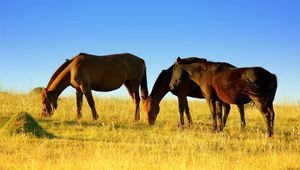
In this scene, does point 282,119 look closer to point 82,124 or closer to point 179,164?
point 82,124

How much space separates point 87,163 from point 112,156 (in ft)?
2.47

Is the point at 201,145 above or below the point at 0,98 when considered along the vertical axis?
below

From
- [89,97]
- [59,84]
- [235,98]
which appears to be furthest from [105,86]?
[235,98]

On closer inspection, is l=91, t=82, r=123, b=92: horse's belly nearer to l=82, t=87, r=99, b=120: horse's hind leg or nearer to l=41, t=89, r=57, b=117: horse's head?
l=82, t=87, r=99, b=120: horse's hind leg

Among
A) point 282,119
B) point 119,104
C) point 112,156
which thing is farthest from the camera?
point 119,104

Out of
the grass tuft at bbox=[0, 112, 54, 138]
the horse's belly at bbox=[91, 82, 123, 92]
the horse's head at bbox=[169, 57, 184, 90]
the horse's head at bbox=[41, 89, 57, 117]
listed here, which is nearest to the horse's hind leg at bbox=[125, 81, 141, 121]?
the horse's belly at bbox=[91, 82, 123, 92]

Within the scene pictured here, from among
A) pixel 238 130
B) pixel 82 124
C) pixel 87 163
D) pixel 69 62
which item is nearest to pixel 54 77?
pixel 69 62

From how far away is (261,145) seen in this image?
1018cm

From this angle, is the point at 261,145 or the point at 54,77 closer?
the point at 261,145

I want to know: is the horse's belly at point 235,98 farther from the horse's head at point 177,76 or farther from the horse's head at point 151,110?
the horse's head at point 151,110

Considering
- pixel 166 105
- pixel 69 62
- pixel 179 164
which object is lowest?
pixel 179 164

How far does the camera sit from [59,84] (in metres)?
15.9

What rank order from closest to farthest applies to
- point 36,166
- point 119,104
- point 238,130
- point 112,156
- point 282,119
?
1. point 36,166
2. point 112,156
3. point 238,130
4. point 282,119
5. point 119,104

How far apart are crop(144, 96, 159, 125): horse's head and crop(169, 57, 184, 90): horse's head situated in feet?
3.33
